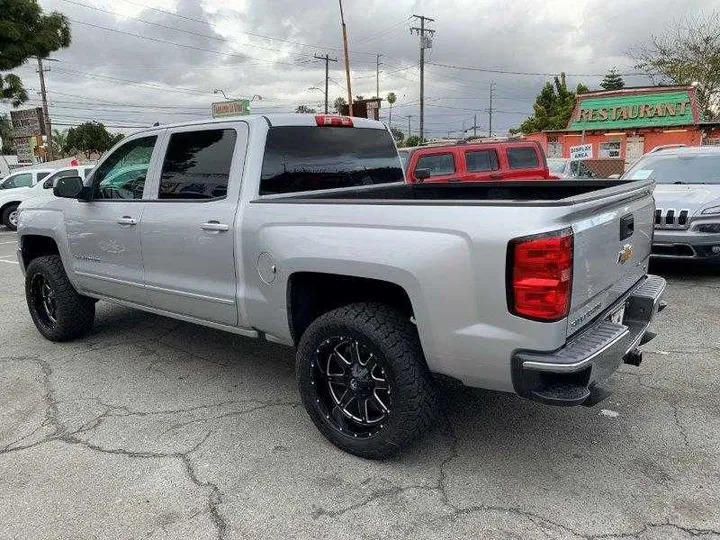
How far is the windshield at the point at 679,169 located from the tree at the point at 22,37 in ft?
68.9

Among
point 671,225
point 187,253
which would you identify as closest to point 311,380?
point 187,253

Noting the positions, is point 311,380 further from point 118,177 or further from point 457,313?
point 118,177

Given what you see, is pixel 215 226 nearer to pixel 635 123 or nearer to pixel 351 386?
pixel 351 386

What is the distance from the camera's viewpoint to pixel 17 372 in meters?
4.48

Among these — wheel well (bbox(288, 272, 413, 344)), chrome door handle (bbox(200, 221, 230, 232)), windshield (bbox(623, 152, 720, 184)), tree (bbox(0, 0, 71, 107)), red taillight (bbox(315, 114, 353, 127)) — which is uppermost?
tree (bbox(0, 0, 71, 107))

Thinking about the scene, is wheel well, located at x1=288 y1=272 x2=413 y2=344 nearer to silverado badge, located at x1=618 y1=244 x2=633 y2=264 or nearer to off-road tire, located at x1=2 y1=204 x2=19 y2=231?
silverado badge, located at x1=618 y1=244 x2=633 y2=264

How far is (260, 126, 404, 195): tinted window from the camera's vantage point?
11.7 ft

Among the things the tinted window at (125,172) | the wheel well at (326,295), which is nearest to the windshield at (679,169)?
the wheel well at (326,295)

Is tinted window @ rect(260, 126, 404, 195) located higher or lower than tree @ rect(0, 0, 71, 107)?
lower

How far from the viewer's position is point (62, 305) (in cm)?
492

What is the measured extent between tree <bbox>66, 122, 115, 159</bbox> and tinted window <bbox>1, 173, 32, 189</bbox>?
46856 mm

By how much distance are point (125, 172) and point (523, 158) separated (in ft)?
32.2

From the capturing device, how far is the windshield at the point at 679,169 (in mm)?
7316

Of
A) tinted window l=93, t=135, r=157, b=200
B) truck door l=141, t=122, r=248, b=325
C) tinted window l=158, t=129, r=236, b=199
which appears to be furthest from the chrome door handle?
tinted window l=93, t=135, r=157, b=200
